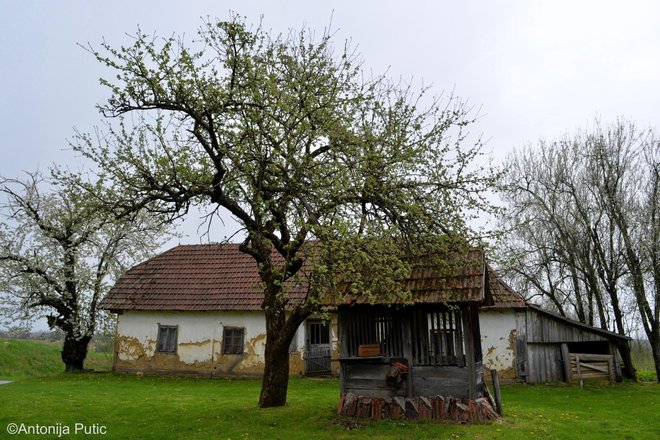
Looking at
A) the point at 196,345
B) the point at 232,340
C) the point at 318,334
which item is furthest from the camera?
the point at 196,345

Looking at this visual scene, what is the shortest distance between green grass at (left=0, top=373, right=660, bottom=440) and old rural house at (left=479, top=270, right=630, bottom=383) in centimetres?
85

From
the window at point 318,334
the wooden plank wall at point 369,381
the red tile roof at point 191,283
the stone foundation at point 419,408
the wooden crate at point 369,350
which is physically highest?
the red tile roof at point 191,283

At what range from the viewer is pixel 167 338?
22281 millimetres

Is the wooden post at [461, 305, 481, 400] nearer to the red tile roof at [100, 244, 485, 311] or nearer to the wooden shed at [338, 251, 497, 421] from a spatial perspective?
the wooden shed at [338, 251, 497, 421]

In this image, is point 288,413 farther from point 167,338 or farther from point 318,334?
point 167,338

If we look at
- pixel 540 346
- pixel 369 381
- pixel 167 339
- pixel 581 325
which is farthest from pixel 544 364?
pixel 167 339

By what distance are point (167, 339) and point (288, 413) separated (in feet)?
42.8

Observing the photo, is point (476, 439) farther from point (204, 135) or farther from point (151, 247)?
point (151, 247)

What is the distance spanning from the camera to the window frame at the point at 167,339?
22047 mm

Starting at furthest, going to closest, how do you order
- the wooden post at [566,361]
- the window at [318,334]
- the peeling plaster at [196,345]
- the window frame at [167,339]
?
the window frame at [167,339] < the window at [318,334] < the peeling plaster at [196,345] < the wooden post at [566,361]

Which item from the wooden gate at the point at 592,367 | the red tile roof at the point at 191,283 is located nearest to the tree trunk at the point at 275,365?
the red tile roof at the point at 191,283

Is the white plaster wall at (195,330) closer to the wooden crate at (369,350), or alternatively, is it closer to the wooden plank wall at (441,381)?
the wooden crate at (369,350)

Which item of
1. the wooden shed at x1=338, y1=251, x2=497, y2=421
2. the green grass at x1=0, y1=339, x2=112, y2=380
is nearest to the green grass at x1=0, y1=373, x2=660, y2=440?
the wooden shed at x1=338, y1=251, x2=497, y2=421

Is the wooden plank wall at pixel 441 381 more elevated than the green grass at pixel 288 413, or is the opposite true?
the wooden plank wall at pixel 441 381
